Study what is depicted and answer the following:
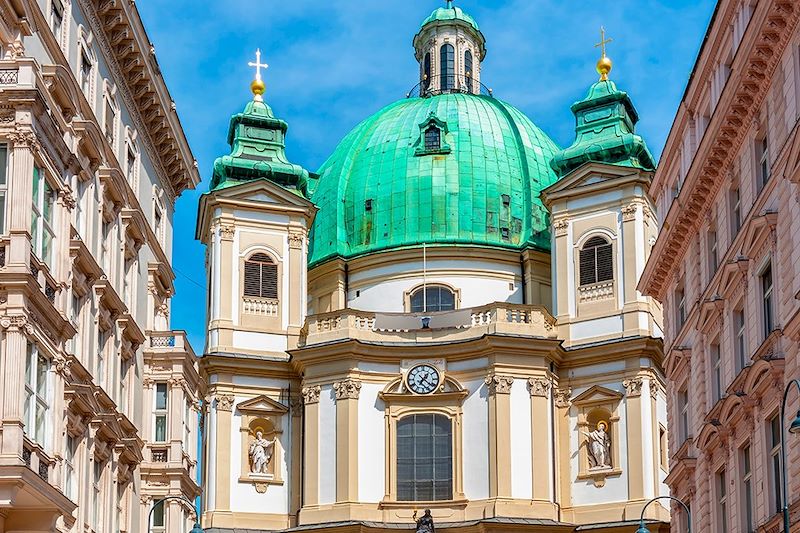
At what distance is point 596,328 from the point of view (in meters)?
75.7

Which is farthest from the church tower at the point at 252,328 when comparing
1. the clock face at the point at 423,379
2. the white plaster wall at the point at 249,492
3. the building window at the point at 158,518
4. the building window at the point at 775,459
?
the building window at the point at 775,459

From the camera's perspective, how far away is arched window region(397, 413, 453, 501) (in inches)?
2926

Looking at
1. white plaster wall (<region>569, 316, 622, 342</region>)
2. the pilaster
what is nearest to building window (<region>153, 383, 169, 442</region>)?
the pilaster

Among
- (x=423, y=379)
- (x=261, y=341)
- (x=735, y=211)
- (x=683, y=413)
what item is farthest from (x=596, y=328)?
(x=735, y=211)

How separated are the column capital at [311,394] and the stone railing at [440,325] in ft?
6.86

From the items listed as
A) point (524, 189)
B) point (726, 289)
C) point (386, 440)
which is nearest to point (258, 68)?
Result: point (524, 189)

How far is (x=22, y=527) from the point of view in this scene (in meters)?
33.4

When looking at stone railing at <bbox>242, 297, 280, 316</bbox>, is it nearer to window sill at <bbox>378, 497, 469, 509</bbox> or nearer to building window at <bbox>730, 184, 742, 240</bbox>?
window sill at <bbox>378, 497, 469, 509</bbox>

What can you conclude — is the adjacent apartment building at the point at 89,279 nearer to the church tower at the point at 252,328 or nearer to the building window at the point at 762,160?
the building window at the point at 762,160

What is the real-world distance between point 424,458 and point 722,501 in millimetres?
33668

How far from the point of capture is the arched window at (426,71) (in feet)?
308

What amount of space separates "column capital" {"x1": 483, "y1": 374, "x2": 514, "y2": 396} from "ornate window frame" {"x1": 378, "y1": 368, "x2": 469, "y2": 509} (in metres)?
1.35

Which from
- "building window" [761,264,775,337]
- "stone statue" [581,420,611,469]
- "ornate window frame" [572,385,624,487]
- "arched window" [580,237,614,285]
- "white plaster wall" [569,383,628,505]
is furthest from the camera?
"arched window" [580,237,614,285]

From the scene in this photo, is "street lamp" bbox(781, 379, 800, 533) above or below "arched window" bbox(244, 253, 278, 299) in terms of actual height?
below
